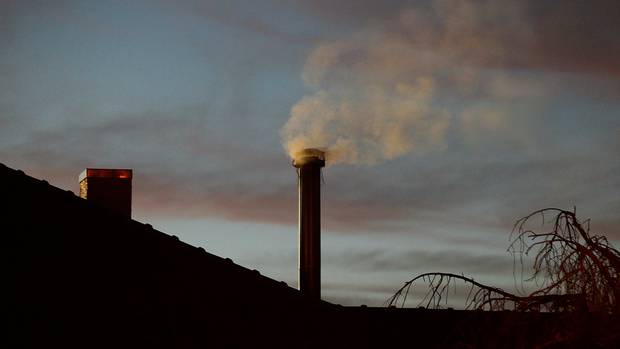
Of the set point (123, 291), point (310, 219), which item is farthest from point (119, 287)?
point (310, 219)

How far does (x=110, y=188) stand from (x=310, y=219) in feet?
14.5

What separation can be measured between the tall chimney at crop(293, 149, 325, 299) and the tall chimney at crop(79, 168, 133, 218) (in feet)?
13.1

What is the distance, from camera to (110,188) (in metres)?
16.4

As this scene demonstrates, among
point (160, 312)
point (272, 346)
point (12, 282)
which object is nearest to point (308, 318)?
point (272, 346)

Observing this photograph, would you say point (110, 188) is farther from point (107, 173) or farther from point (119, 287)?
point (119, 287)

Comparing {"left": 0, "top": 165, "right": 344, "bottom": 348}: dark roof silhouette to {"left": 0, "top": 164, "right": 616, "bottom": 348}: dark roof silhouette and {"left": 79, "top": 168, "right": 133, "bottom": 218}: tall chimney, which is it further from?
{"left": 79, "top": 168, "right": 133, "bottom": 218}: tall chimney

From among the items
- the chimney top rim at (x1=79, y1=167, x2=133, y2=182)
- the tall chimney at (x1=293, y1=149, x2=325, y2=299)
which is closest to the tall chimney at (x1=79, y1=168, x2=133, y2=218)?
the chimney top rim at (x1=79, y1=167, x2=133, y2=182)

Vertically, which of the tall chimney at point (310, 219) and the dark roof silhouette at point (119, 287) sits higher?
the tall chimney at point (310, 219)

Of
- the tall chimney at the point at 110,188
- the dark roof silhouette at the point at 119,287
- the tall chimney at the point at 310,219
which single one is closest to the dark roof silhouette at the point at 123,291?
the dark roof silhouette at the point at 119,287

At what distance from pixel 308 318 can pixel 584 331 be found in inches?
317

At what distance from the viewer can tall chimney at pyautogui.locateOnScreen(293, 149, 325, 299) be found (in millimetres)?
19000

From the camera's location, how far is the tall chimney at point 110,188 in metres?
16.3

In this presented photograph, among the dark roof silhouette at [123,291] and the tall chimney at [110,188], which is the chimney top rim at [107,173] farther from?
the dark roof silhouette at [123,291]

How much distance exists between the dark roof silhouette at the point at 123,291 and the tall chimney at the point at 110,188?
97.0 inches
